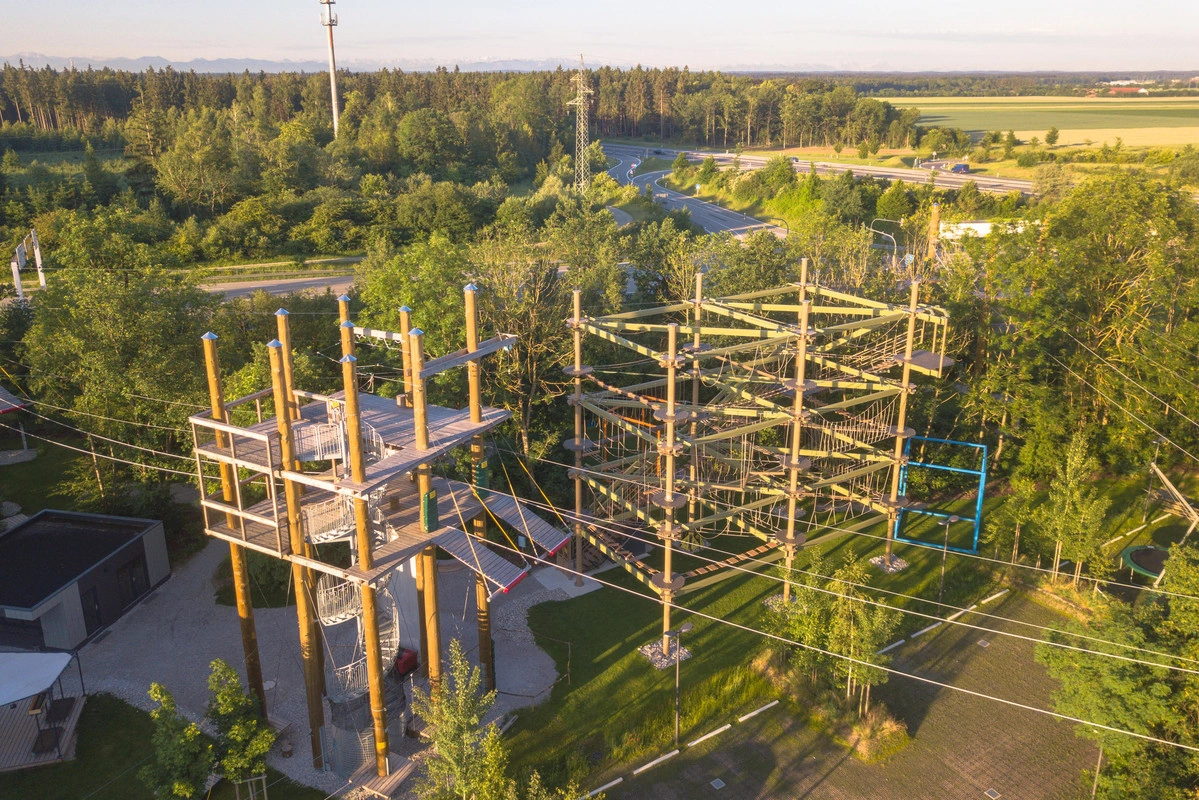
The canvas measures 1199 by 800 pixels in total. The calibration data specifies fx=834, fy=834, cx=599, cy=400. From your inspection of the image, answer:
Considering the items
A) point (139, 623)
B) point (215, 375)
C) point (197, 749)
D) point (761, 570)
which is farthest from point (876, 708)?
point (139, 623)

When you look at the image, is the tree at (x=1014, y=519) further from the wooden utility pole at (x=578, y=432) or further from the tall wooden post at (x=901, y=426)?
the wooden utility pole at (x=578, y=432)

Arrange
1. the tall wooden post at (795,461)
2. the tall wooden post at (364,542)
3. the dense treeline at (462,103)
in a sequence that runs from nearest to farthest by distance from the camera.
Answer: the tall wooden post at (364,542), the tall wooden post at (795,461), the dense treeline at (462,103)

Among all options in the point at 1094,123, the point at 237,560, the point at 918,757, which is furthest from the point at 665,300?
the point at 1094,123

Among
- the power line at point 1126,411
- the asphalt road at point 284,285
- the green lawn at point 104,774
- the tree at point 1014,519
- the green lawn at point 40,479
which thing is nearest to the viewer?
the green lawn at point 104,774

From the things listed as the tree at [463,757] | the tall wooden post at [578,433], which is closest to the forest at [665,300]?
Result: the tall wooden post at [578,433]

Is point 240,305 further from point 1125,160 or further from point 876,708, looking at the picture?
point 1125,160

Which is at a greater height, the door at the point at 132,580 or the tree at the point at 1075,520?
the tree at the point at 1075,520
